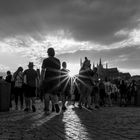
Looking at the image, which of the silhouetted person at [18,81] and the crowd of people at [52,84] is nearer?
the crowd of people at [52,84]

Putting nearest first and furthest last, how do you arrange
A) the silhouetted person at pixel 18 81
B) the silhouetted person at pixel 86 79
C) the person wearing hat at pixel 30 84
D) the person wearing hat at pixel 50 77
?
the person wearing hat at pixel 50 77 < the person wearing hat at pixel 30 84 < the silhouetted person at pixel 18 81 < the silhouetted person at pixel 86 79

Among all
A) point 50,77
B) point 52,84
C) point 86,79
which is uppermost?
point 86,79

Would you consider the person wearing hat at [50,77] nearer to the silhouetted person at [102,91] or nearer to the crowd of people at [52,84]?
the crowd of people at [52,84]

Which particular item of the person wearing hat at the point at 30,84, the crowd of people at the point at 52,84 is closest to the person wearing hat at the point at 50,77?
the crowd of people at the point at 52,84

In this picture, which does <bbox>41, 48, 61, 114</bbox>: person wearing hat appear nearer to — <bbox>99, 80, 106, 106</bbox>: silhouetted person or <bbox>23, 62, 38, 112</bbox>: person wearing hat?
<bbox>23, 62, 38, 112</bbox>: person wearing hat

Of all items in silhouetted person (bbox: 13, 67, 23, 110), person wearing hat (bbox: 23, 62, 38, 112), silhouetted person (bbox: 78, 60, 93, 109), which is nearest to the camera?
person wearing hat (bbox: 23, 62, 38, 112)

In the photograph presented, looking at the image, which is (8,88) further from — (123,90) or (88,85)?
(123,90)

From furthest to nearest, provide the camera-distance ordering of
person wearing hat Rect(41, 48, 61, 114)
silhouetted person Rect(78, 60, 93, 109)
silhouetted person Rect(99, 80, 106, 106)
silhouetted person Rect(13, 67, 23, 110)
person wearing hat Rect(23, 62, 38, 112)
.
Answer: silhouetted person Rect(99, 80, 106, 106), silhouetted person Rect(78, 60, 93, 109), silhouetted person Rect(13, 67, 23, 110), person wearing hat Rect(23, 62, 38, 112), person wearing hat Rect(41, 48, 61, 114)

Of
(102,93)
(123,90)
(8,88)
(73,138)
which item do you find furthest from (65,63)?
(73,138)

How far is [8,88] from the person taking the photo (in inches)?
518

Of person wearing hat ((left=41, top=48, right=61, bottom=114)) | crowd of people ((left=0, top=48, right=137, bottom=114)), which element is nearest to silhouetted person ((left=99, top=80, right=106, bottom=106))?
crowd of people ((left=0, top=48, right=137, bottom=114))

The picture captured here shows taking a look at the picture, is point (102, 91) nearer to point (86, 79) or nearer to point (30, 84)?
point (86, 79)

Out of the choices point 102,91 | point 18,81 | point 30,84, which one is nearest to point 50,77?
point 30,84

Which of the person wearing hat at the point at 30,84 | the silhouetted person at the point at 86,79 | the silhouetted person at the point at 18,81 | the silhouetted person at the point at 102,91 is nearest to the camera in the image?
the person wearing hat at the point at 30,84
